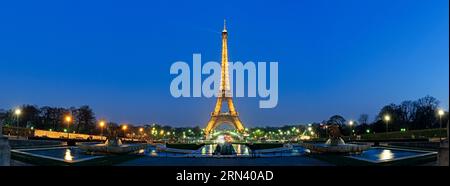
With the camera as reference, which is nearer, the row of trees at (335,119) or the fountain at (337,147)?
the fountain at (337,147)

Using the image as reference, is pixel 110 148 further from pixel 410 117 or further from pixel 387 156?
pixel 410 117

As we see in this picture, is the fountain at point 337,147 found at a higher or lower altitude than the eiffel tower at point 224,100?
lower

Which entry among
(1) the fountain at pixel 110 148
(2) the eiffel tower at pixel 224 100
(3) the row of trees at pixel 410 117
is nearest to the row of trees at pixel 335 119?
(3) the row of trees at pixel 410 117

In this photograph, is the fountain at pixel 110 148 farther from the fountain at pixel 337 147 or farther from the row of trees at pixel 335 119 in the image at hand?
the row of trees at pixel 335 119

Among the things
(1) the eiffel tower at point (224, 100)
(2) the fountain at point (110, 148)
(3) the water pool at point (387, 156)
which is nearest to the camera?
(3) the water pool at point (387, 156)

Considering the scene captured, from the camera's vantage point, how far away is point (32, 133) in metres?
63.5

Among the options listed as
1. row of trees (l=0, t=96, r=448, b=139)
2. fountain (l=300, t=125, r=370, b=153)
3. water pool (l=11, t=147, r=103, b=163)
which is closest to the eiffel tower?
row of trees (l=0, t=96, r=448, b=139)

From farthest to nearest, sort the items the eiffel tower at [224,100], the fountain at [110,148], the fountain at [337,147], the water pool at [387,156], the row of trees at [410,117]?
1. the eiffel tower at [224,100]
2. the row of trees at [410,117]
3. the fountain at [110,148]
4. the fountain at [337,147]
5. the water pool at [387,156]
